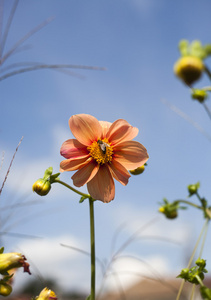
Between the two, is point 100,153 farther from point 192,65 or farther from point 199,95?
point 192,65

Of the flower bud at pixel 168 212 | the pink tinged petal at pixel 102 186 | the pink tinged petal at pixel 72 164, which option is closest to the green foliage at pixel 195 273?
the pink tinged petal at pixel 102 186

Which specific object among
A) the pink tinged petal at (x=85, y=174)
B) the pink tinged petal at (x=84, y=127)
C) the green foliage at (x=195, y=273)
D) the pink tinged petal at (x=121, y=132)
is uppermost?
the pink tinged petal at (x=84, y=127)

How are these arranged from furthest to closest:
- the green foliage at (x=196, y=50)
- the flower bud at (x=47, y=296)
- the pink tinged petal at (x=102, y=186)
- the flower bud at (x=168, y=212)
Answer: the flower bud at (x=168, y=212) < the pink tinged petal at (x=102, y=186) < the flower bud at (x=47, y=296) < the green foliage at (x=196, y=50)

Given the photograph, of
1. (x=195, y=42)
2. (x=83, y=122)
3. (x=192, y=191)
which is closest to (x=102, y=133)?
(x=83, y=122)

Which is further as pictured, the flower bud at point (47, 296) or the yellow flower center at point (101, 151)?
the yellow flower center at point (101, 151)

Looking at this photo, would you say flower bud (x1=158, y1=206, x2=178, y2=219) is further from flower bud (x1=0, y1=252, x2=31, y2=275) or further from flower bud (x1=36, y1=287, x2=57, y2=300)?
flower bud (x1=0, y1=252, x2=31, y2=275)

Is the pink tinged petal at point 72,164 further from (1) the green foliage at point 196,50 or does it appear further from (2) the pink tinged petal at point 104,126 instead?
(1) the green foliage at point 196,50

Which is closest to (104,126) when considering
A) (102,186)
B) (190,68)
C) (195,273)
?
(102,186)

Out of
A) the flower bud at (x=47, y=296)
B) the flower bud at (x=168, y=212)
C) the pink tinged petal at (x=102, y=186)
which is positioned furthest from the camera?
the flower bud at (x=168, y=212)
